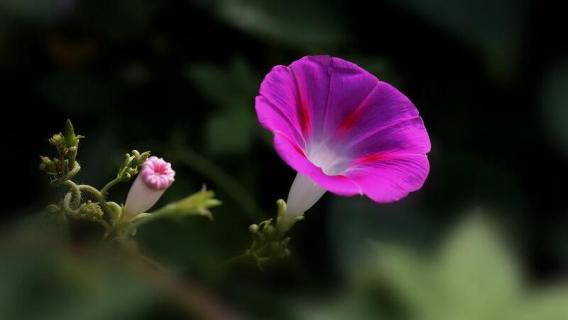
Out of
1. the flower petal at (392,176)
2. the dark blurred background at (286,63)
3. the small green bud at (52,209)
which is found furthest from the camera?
the dark blurred background at (286,63)

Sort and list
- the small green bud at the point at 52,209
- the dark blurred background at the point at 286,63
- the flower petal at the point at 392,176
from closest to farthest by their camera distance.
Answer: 1. the small green bud at the point at 52,209
2. the flower petal at the point at 392,176
3. the dark blurred background at the point at 286,63

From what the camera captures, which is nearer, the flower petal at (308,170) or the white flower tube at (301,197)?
the flower petal at (308,170)

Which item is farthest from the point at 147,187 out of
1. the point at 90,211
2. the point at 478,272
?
the point at 478,272

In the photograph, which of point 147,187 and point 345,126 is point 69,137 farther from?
point 345,126

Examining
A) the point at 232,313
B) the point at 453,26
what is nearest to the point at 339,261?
the point at 453,26

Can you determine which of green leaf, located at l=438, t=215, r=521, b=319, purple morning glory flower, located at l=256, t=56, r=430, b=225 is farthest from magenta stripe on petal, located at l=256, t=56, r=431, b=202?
green leaf, located at l=438, t=215, r=521, b=319

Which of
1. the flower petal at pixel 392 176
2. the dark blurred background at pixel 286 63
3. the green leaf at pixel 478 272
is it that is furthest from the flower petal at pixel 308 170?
the dark blurred background at pixel 286 63

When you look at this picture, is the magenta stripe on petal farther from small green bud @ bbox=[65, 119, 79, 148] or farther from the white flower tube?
small green bud @ bbox=[65, 119, 79, 148]

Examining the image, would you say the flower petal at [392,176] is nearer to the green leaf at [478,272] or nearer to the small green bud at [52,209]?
the green leaf at [478,272]
